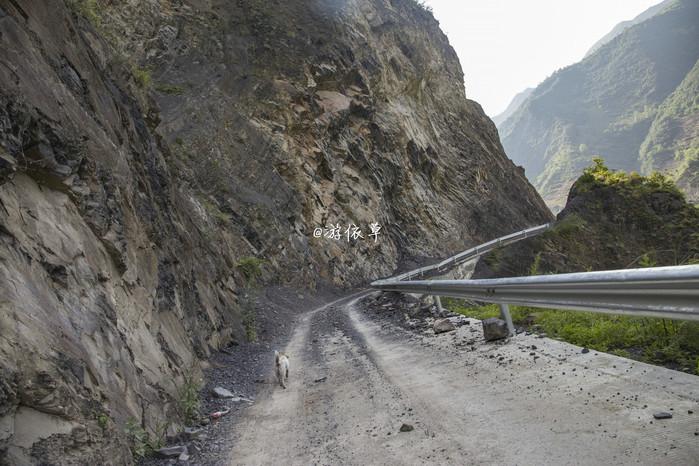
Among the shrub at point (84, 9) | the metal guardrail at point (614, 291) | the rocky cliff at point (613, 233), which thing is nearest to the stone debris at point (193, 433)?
the metal guardrail at point (614, 291)

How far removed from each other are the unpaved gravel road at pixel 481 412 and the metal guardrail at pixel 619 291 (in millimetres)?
615

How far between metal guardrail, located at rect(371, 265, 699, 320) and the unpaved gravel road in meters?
0.62

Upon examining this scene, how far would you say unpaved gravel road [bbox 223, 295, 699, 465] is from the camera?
287 centimetres

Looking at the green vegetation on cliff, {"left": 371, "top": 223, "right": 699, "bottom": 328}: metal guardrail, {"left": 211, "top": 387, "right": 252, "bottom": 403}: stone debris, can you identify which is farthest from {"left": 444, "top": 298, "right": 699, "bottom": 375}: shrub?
the green vegetation on cliff

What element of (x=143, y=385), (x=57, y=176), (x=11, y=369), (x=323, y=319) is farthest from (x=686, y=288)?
(x=323, y=319)

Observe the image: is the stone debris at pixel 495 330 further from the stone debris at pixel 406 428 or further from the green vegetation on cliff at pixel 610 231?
the green vegetation on cliff at pixel 610 231

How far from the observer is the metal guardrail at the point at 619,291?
9.11 feet

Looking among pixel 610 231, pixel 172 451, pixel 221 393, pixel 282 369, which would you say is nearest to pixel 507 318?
pixel 282 369

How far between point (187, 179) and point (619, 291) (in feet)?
69.0

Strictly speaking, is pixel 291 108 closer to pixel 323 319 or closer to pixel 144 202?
pixel 323 319

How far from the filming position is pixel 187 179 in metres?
21.7

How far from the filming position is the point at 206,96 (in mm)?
28875

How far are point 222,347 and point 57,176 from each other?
5.59 metres

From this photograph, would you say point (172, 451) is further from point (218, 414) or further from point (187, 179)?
point (187, 179)
